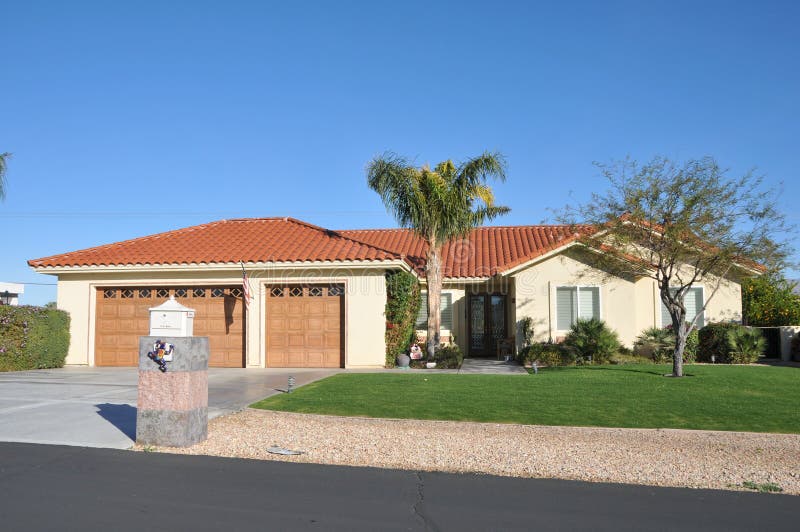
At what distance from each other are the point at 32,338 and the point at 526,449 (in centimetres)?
1429

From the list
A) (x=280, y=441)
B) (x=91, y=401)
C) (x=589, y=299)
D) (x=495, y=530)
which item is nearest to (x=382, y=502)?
(x=495, y=530)

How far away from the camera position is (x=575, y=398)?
11883 millimetres

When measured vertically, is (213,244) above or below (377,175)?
below

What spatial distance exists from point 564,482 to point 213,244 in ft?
49.3

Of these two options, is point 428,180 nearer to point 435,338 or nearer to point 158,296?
point 435,338

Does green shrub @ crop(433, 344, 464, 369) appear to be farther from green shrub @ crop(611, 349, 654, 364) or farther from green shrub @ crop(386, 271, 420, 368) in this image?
green shrub @ crop(611, 349, 654, 364)

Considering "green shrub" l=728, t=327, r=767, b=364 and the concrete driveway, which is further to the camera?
"green shrub" l=728, t=327, r=767, b=364

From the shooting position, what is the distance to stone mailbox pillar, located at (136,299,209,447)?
8102 millimetres

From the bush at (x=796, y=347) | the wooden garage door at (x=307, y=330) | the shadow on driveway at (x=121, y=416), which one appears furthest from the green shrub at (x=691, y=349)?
the shadow on driveway at (x=121, y=416)

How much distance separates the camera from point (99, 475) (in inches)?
264

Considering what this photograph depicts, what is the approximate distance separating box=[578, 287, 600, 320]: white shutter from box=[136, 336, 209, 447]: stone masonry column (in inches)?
564

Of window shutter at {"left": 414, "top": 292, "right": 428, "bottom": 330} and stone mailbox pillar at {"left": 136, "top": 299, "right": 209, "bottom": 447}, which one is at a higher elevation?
window shutter at {"left": 414, "top": 292, "right": 428, "bottom": 330}

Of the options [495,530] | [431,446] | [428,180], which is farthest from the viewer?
[428,180]

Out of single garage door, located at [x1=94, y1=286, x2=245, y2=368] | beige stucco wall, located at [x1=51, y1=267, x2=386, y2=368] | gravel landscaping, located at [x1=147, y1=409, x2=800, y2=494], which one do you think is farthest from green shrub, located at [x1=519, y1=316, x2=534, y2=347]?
gravel landscaping, located at [x1=147, y1=409, x2=800, y2=494]
